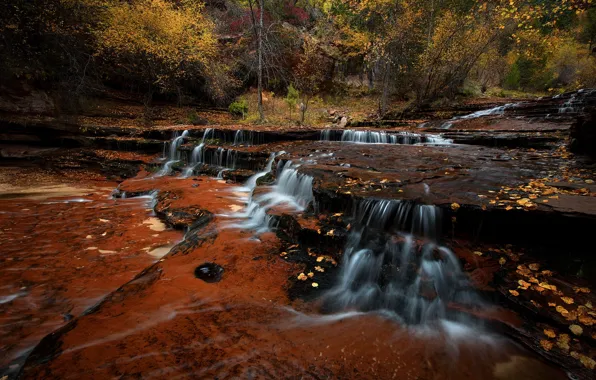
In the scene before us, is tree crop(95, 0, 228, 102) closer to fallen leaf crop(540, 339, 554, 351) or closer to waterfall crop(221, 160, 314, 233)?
waterfall crop(221, 160, 314, 233)

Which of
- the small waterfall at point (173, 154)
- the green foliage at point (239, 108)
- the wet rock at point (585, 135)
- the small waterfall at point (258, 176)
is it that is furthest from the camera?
the green foliage at point (239, 108)

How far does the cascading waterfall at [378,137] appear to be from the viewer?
29.9ft

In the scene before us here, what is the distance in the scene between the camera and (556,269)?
2729 mm

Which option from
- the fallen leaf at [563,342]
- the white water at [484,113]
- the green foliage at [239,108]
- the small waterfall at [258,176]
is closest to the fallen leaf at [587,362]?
the fallen leaf at [563,342]

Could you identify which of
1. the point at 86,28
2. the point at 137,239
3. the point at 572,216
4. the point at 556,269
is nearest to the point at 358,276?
the point at 556,269

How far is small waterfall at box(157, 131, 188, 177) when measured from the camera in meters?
9.31

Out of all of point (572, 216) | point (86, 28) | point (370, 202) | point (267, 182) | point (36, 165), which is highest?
point (86, 28)

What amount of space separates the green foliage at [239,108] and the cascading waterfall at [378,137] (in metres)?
8.86

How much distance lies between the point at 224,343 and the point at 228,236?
2091 millimetres

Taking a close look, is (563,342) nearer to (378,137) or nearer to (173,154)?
(378,137)

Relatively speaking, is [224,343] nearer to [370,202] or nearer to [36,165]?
[370,202]

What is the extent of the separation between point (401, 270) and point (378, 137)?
7.66 metres

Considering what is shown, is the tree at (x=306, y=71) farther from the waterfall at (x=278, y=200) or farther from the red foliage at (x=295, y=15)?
the waterfall at (x=278, y=200)

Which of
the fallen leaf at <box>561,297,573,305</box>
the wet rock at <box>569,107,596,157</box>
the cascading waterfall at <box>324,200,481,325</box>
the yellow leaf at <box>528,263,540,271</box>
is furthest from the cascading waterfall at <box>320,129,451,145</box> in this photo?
the fallen leaf at <box>561,297,573,305</box>
